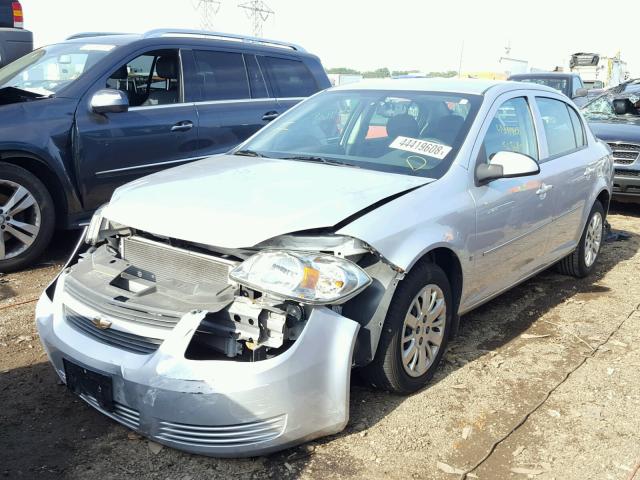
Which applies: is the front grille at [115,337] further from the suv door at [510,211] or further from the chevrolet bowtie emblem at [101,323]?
the suv door at [510,211]

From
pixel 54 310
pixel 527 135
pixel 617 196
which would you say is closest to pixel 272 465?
pixel 54 310

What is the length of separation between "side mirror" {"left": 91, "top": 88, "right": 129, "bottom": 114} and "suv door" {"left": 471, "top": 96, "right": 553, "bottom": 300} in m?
2.88

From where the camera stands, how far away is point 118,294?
296 centimetres

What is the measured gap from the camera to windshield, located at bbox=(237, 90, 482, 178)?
3.77 m

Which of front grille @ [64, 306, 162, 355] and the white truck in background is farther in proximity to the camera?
the white truck in background

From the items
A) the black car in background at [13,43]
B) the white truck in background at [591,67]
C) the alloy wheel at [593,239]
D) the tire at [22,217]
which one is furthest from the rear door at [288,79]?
the white truck in background at [591,67]

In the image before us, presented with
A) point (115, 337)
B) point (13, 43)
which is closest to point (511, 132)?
point (115, 337)

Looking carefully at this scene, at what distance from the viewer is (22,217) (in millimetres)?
5121

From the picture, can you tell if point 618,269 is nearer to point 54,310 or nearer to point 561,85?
point 54,310

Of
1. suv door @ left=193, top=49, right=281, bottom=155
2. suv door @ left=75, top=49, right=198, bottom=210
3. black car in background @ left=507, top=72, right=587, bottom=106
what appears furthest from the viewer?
black car in background @ left=507, top=72, right=587, bottom=106

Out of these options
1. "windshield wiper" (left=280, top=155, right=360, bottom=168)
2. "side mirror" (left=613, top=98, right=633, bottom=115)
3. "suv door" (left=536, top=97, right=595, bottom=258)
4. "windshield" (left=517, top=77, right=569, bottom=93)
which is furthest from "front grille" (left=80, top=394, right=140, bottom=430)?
"windshield" (left=517, top=77, right=569, bottom=93)

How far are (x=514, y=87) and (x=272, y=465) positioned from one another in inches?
122

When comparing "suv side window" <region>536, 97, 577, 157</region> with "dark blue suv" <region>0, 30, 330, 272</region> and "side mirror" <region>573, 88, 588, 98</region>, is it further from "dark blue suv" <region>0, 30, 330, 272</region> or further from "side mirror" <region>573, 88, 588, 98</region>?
"side mirror" <region>573, 88, 588, 98</region>

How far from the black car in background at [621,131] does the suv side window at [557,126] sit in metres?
3.56
